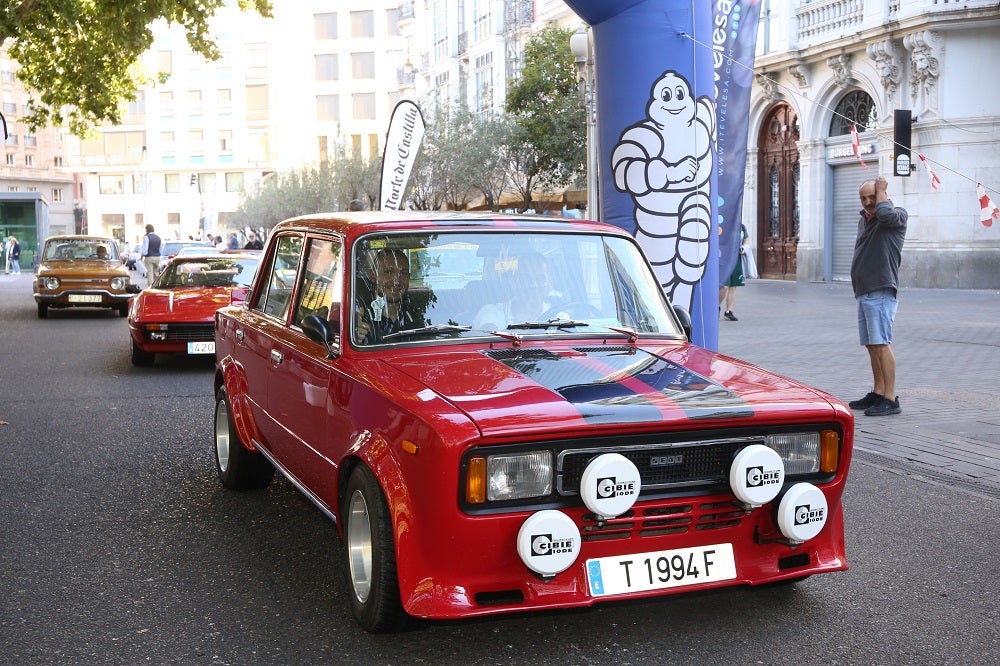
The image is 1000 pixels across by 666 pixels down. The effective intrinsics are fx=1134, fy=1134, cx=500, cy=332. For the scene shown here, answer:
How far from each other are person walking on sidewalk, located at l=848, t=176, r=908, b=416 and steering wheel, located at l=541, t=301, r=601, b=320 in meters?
4.18

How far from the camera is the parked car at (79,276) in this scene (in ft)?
71.1

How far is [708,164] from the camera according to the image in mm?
8641

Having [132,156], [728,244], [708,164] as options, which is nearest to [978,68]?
[728,244]

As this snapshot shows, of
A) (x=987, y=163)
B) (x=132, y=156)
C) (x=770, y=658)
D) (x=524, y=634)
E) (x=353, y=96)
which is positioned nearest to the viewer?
(x=770, y=658)

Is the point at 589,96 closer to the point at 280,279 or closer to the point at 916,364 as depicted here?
the point at 916,364

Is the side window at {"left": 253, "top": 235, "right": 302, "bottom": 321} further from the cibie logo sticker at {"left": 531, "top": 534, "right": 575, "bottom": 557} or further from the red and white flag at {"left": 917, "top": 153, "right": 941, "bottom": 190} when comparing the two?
the red and white flag at {"left": 917, "top": 153, "right": 941, "bottom": 190}

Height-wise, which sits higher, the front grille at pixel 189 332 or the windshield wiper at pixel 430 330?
the windshield wiper at pixel 430 330

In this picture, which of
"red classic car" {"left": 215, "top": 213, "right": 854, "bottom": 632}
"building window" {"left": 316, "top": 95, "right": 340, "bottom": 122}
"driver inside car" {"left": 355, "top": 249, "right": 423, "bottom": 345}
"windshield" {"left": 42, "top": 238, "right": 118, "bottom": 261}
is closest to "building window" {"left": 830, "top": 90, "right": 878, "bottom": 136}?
"windshield" {"left": 42, "top": 238, "right": 118, "bottom": 261}

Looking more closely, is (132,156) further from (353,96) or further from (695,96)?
(695,96)

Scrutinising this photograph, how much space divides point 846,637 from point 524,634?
116 cm

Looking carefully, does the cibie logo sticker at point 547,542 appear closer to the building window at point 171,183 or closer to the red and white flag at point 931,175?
the red and white flag at point 931,175

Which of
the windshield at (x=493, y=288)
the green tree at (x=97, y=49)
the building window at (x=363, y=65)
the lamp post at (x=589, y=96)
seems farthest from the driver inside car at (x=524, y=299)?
the building window at (x=363, y=65)

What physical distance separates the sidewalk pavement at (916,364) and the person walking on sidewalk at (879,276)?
1.18ft

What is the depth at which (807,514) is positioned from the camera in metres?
3.99
